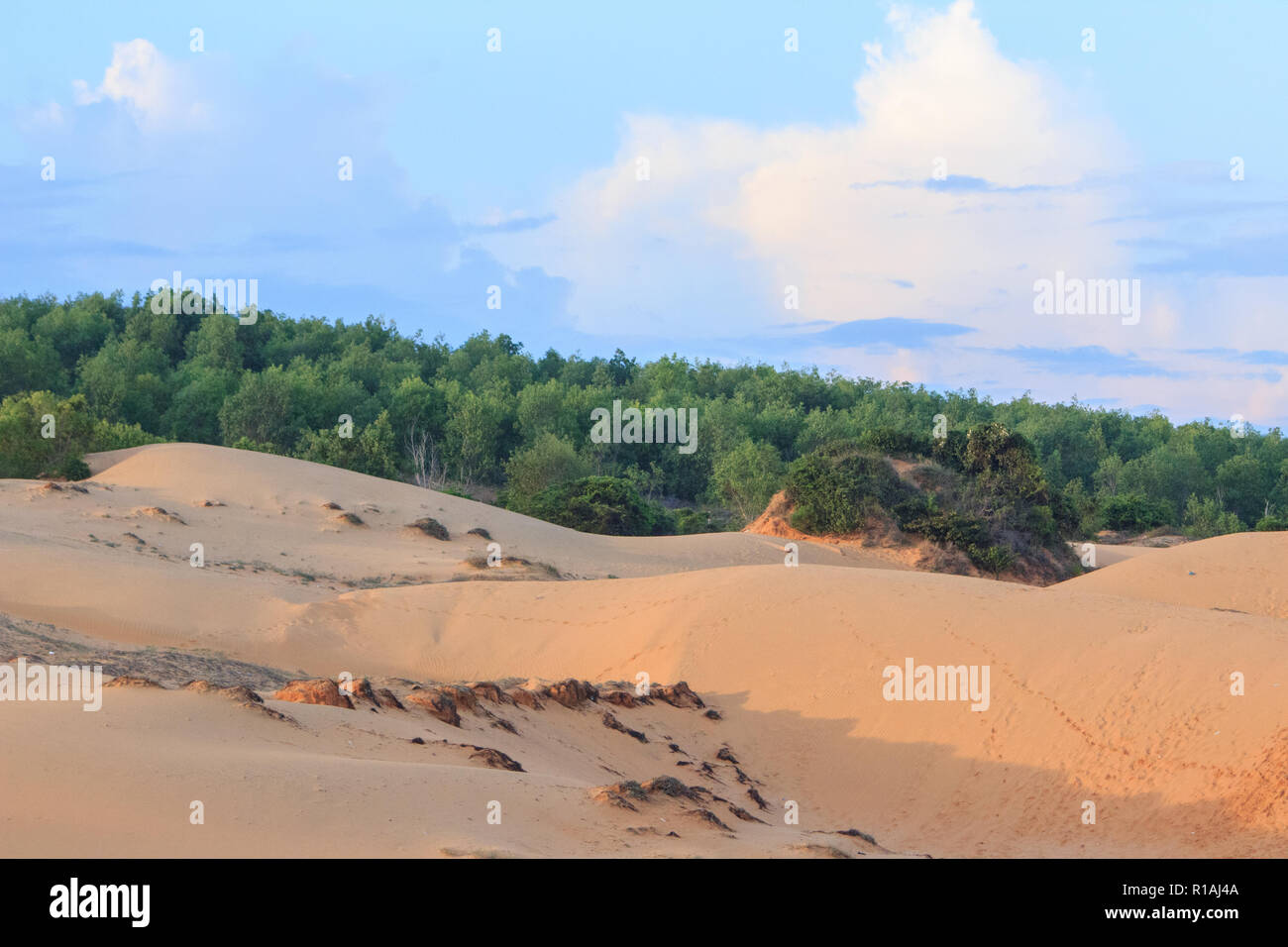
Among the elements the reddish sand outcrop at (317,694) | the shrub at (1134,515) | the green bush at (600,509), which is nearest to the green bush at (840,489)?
the green bush at (600,509)

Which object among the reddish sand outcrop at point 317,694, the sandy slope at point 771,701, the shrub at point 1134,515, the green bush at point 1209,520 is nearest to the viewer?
the sandy slope at point 771,701

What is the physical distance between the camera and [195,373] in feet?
166

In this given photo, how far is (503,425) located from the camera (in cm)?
5066

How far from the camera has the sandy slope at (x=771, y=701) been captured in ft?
23.1

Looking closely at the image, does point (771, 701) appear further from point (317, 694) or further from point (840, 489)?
point (840, 489)

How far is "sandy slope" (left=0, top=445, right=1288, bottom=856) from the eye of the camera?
7039mm

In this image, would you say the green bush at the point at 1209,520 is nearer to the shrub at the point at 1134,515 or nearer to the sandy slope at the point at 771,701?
the shrub at the point at 1134,515

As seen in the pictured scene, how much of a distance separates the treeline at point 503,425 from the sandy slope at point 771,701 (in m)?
15.0

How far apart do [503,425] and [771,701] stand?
3841 centimetres

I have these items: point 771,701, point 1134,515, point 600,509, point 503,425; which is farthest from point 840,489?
point 503,425

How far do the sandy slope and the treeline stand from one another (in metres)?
15.0
